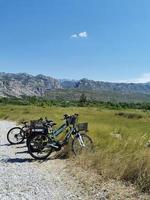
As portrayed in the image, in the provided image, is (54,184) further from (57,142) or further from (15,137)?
(15,137)

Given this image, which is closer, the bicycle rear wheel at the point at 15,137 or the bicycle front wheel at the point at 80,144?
the bicycle front wheel at the point at 80,144

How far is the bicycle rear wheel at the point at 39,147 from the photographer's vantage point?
12375mm

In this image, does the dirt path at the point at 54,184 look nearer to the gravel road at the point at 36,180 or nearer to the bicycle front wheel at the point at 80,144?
the gravel road at the point at 36,180

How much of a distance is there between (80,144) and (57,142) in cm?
85

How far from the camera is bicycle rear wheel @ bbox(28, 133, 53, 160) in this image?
40.6 ft

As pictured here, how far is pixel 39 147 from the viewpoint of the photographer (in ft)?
41.0

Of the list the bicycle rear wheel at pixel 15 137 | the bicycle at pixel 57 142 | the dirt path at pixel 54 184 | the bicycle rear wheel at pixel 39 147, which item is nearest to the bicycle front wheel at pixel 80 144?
the bicycle at pixel 57 142

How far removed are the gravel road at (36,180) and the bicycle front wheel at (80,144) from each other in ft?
2.51

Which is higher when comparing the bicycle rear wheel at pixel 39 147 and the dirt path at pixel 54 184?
the bicycle rear wheel at pixel 39 147

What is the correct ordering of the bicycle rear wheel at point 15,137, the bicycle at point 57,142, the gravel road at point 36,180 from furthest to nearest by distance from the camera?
the bicycle rear wheel at point 15,137
the bicycle at point 57,142
the gravel road at point 36,180

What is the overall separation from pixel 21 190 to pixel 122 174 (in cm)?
249

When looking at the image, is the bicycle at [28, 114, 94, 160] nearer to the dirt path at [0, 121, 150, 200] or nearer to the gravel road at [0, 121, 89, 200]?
the gravel road at [0, 121, 89, 200]

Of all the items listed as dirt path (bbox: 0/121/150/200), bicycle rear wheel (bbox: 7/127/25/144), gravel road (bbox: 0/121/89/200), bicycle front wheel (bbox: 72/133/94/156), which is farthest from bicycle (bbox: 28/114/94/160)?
bicycle rear wheel (bbox: 7/127/25/144)

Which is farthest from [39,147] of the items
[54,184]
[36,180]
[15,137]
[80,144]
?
[15,137]
